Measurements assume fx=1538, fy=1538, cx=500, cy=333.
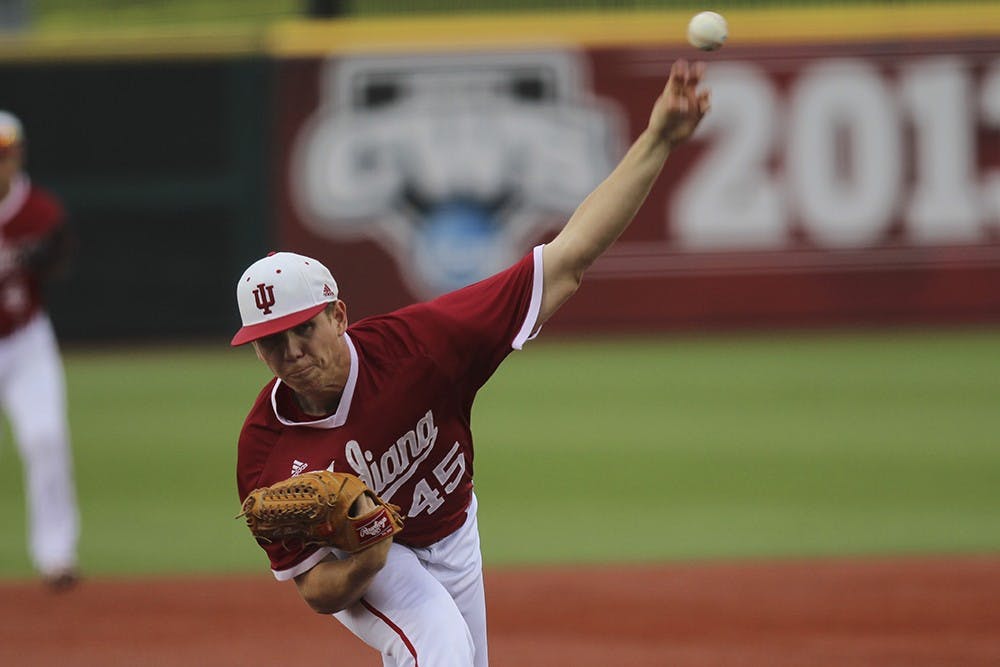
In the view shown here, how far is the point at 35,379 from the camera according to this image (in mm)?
8086

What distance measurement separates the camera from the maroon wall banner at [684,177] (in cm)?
1501

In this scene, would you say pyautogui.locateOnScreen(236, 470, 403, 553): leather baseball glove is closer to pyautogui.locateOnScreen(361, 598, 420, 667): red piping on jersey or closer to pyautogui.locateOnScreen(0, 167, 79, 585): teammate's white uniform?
pyautogui.locateOnScreen(361, 598, 420, 667): red piping on jersey

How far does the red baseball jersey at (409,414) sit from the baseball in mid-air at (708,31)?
A: 2.48 feet

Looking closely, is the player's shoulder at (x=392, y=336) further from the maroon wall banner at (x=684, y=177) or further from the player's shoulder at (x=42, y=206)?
the maroon wall banner at (x=684, y=177)

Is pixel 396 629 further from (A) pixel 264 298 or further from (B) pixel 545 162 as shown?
(B) pixel 545 162

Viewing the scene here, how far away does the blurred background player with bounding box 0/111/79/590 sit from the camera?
7.91 meters

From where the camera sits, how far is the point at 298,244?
50.1 feet

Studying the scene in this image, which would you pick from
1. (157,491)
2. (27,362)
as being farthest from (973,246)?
(27,362)

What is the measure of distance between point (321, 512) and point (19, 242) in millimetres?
4993

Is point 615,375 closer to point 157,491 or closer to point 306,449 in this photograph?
point 157,491

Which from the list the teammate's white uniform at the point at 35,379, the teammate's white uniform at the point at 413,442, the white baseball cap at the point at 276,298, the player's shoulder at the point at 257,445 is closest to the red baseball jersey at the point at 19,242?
the teammate's white uniform at the point at 35,379

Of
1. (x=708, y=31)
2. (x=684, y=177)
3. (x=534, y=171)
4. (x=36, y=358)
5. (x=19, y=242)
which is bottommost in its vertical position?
(x=684, y=177)

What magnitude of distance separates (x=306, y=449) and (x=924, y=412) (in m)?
8.25

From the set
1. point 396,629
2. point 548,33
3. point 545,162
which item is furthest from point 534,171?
point 396,629
